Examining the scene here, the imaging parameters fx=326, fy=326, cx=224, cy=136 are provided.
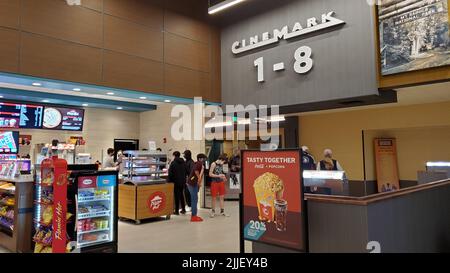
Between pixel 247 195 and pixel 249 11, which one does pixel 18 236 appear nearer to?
pixel 247 195

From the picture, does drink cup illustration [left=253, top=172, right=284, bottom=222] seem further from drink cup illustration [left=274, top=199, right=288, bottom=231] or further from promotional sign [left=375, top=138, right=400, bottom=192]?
promotional sign [left=375, top=138, right=400, bottom=192]

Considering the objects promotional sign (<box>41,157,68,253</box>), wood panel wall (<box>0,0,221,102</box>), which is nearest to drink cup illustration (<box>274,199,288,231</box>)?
promotional sign (<box>41,157,68,253</box>)

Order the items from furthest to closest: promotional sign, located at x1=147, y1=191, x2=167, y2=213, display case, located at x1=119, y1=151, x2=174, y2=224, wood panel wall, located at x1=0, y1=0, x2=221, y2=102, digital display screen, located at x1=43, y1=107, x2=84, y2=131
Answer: digital display screen, located at x1=43, y1=107, x2=84, y2=131 < promotional sign, located at x1=147, y1=191, x2=167, y2=213 < display case, located at x1=119, y1=151, x2=174, y2=224 < wood panel wall, located at x1=0, y1=0, x2=221, y2=102

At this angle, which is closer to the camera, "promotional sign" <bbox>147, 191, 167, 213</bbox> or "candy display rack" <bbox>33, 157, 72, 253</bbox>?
"candy display rack" <bbox>33, 157, 72, 253</bbox>

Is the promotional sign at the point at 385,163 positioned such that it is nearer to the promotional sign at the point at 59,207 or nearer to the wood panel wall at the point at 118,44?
the wood panel wall at the point at 118,44

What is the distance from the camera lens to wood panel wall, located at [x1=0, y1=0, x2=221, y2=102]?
5109 mm

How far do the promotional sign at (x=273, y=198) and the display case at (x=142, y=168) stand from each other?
14.3ft

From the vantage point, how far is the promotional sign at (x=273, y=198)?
10.5 ft

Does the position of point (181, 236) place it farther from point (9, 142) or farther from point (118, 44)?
point (9, 142)

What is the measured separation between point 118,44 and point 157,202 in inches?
139

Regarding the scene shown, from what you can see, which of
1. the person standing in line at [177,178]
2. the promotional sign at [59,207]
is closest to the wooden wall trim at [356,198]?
the promotional sign at [59,207]

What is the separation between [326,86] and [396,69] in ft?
4.11

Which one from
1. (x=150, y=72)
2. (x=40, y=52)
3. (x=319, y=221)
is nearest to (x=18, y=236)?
(x=40, y=52)

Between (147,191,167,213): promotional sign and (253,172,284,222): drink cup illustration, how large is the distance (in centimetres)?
438
